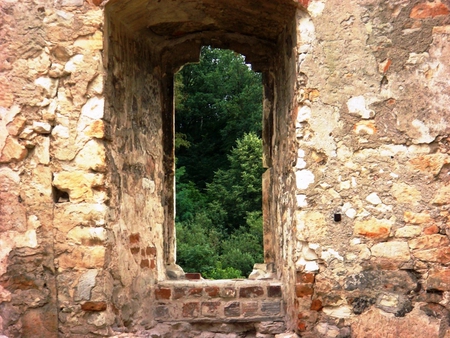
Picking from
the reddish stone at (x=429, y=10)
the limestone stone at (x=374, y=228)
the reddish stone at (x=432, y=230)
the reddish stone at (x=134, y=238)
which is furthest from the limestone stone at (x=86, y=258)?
the reddish stone at (x=429, y=10)

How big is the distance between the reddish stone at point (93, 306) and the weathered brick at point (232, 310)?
1207mm

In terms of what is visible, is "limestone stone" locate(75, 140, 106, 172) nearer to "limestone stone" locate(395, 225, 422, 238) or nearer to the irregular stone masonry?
the irregular stone masonry

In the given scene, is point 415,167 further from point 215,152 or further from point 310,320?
point 215,152

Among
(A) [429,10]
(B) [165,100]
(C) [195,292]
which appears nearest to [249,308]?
(C) [195,292]

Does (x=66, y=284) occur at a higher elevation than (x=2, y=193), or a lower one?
lower

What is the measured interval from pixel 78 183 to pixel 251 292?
1646 millimetres

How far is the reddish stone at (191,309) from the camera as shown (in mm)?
4145

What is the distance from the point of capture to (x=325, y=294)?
328 cm

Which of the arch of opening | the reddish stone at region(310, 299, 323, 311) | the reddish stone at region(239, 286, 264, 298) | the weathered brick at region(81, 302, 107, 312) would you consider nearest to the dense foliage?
the arch of opening

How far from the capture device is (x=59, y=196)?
10.9ft

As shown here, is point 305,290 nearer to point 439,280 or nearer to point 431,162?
point 439,280

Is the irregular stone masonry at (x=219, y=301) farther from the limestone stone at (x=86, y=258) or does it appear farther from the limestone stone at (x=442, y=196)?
the limestone stone at (x=442, y=196)

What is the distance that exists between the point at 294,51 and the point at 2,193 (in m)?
2.04

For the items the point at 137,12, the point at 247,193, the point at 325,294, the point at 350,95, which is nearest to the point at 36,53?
the point at 137,12
